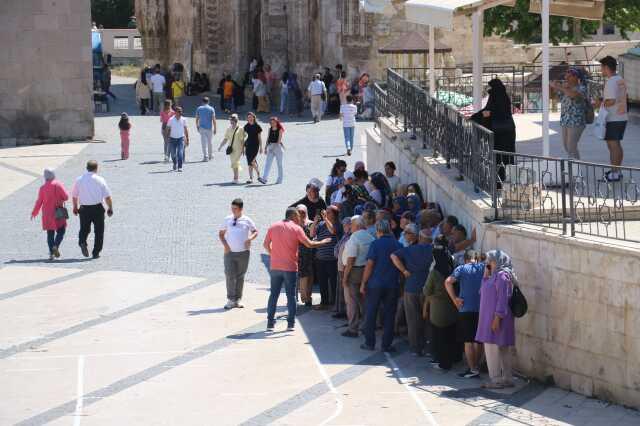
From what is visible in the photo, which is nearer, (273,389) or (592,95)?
(273,389)

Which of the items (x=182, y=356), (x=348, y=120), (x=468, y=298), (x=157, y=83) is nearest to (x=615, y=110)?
(x=468, y=298)

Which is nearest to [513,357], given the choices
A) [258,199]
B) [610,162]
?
[610,162]

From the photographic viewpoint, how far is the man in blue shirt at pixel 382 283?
1554cm

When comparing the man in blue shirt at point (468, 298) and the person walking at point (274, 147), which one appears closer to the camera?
the man in blue shirt at point (468, 298)

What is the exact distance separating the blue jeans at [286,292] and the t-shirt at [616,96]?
412 cm

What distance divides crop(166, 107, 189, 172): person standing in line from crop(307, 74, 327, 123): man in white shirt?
8.06 meters

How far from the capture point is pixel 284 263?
648 inches

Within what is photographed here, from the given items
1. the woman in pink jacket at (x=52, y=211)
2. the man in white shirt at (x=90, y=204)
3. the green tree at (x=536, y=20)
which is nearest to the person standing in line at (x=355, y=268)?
the man in white shirt at (x=90, y=204)

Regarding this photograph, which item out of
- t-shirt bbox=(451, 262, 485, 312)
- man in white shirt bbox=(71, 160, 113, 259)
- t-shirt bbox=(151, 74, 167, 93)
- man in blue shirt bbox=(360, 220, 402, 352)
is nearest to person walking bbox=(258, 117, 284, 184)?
man in white shirt bbox=(71, 160, 113, 259)

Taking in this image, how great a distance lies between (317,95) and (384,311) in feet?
72.0

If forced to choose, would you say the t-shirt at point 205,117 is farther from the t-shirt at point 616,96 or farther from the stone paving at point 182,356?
the t-shirt at point 616,96

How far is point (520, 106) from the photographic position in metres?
25.2

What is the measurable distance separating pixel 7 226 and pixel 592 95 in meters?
9.38

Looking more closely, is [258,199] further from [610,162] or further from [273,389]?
[273,389]
